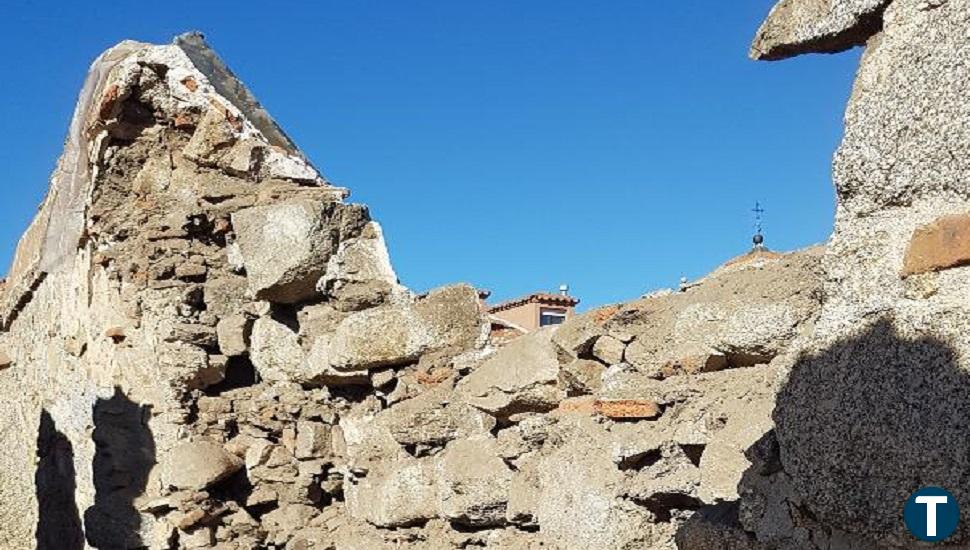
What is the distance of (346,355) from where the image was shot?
471 centimetres

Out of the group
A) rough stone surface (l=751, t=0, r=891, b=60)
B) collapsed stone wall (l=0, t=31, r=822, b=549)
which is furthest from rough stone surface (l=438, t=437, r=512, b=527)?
rough stone surface (l=751, t=0, r=891, b=60)

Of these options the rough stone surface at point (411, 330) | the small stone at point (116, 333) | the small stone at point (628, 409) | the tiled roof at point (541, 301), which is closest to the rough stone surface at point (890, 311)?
the small stone at point (628, 409)

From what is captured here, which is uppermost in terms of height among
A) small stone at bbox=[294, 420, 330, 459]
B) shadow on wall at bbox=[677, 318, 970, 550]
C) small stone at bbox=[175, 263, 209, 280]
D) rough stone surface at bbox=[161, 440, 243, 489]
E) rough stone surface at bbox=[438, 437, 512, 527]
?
small stone at bbox=[175, 263, 209, 280]

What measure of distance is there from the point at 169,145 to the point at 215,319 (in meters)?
0.98

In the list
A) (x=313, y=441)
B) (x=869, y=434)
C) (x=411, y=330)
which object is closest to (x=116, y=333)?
(x=313, y=441)

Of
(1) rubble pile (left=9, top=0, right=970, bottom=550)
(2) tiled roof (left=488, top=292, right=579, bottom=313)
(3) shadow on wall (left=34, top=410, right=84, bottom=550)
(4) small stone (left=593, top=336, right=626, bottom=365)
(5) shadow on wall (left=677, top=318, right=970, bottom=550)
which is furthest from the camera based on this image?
(2) tiled roof (left=488, top=292, right=579, bottom=313)

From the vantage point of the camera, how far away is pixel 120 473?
5297 millimetres

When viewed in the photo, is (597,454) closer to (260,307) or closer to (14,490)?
(260,307)

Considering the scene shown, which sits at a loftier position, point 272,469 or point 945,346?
point 272,469

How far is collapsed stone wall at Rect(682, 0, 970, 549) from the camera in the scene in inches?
65.9

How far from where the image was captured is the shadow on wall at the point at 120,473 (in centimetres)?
522

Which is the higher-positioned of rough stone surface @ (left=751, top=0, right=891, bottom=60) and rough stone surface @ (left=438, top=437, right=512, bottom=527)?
rough stone surface @ (left=751, top=0, right=891, bottom=60)

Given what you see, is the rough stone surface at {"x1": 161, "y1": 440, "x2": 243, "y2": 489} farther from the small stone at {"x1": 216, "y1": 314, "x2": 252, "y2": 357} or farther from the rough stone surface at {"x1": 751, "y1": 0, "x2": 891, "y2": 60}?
the rough stone surface at {"x1": 751, "y1": 0, "x2": 891, "y2": 60}

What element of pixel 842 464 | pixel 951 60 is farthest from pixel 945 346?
pixel 951 60
